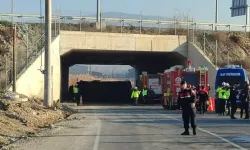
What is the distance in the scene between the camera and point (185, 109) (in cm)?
1812

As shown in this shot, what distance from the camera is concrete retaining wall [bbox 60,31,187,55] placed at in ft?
155

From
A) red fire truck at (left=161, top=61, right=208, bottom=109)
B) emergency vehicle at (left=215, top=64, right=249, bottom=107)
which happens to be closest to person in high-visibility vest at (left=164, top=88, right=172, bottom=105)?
red fire truck at (left=161, top=61, right=208, bottom=109)

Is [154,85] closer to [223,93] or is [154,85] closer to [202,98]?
[202,98]

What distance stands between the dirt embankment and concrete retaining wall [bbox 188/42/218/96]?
20.1m

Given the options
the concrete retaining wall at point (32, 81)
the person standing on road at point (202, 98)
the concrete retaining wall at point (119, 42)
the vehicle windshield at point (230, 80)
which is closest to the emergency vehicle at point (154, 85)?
the concrete retaining wall at point (119, 42)

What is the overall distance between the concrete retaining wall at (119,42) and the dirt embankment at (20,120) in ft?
54.2

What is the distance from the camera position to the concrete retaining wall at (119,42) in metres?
47.2

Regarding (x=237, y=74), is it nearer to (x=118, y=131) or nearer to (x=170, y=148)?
(x=118, y=131)

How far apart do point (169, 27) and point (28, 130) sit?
116ft

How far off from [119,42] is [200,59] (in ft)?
25.2

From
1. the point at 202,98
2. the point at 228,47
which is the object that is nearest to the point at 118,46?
the point at 228,47

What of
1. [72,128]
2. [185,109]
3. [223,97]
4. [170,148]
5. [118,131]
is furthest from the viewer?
[223,97]

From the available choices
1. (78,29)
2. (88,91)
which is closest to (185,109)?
(78,29)

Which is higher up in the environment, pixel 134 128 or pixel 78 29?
pixel 78 29
